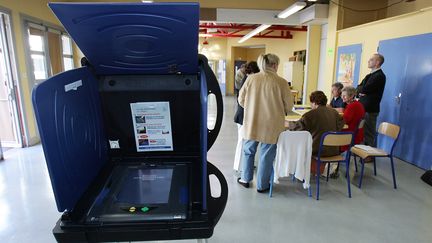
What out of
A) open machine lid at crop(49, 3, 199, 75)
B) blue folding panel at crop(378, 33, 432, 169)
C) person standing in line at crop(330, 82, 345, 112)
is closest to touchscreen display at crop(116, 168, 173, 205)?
open machine lid at crop(49, 3, 199, 75)

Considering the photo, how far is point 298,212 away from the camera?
2596mm

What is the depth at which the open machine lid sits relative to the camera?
2.38 feet

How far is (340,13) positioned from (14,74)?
248 inches

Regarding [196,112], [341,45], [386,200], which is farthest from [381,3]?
[196,112]

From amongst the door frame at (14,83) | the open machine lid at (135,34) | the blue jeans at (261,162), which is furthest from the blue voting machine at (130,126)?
the door frame at (14,83)

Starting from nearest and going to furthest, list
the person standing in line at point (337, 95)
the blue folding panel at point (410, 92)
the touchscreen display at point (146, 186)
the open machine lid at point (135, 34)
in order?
the open machine lid at point (135, 34), the touchscreen display at point (146, 186), the blue folding panel at point (410, 92), the person standing in line at point (337, 95)

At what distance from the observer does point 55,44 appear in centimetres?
552

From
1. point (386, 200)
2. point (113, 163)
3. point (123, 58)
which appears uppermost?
point (123, 58)

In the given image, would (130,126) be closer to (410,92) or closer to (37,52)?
(410,92)

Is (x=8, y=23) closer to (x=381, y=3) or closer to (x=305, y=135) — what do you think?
(x=305, y=135)

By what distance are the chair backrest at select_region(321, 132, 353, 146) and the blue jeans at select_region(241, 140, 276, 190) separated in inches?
20.1

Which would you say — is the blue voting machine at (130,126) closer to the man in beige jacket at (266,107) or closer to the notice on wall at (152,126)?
the notice on wall at (152,126)

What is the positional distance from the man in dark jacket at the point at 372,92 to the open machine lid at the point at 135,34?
3.74m

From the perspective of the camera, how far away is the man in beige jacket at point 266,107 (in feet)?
8.91
